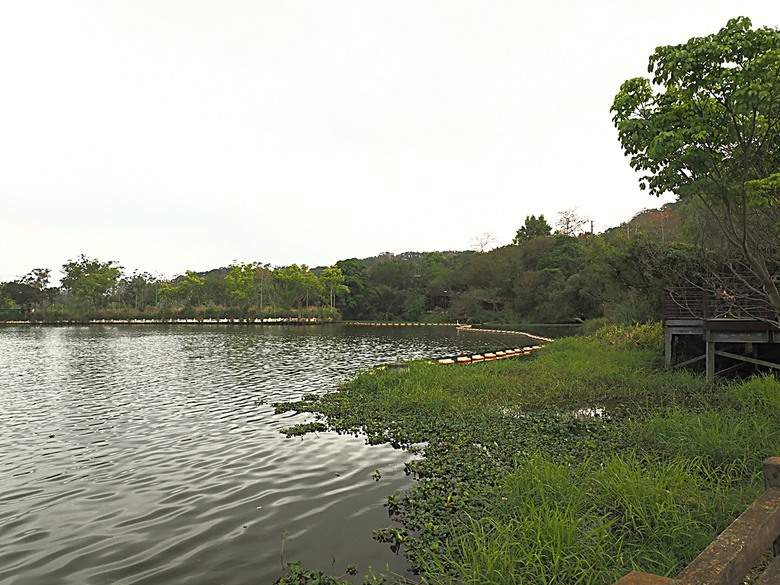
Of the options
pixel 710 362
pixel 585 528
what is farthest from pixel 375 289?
pixel 585 528

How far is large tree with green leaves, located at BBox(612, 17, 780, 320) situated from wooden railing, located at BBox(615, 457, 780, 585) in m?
3.45

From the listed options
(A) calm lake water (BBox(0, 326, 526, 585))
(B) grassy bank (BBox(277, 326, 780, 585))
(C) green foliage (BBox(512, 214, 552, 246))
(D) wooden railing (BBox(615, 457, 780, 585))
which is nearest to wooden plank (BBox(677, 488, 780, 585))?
(D) wooden railing (BBox(615, 457, 780, 585))

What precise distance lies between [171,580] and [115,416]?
313 inches

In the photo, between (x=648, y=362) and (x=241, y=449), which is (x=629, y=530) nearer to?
(x=241, y=449)

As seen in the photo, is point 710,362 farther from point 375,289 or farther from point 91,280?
point 91,280

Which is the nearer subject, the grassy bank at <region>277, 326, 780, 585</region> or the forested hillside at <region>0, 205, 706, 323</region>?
the grassy bank at <region>277, 326, 780, 585</region>

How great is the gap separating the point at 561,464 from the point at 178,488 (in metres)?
5.26

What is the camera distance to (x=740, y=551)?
2.30m

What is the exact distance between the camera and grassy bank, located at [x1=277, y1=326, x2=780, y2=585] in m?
4.32

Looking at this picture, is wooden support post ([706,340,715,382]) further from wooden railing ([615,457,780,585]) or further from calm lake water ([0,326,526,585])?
wooden railing ([615,457,780,585])

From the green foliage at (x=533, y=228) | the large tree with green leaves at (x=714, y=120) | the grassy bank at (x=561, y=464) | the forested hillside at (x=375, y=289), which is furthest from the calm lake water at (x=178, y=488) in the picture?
the green foliage at (x=533, y=228)

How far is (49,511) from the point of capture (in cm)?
615

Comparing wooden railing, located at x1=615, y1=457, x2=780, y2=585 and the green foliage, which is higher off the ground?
the green foliage

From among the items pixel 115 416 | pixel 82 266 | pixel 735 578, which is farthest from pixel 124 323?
pixel 735 578
